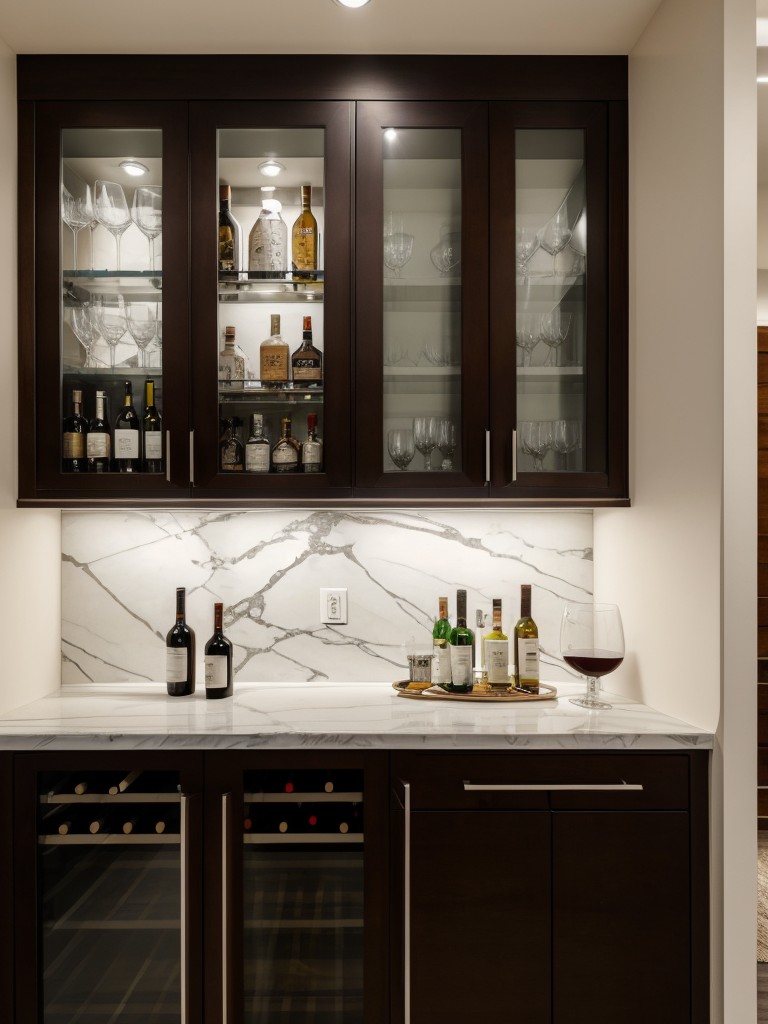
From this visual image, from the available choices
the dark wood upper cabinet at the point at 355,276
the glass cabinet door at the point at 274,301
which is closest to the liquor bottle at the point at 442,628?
the dark wood upper cabinet at the point at 355,276

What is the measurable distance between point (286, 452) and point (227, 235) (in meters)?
0.64

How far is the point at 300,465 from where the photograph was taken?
207 centimetres

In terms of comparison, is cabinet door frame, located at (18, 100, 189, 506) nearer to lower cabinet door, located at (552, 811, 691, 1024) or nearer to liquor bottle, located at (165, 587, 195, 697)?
liquor bottle, located at (165, 587, 195, 697)

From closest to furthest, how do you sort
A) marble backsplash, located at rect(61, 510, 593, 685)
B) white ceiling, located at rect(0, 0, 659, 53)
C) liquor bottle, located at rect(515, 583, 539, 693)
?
white ceiling, located at rect(0, 0, 659, 53) → liquor bottle, located at rect(515, 583, 539, 693) → marble backsplash, located at rect(61, 510, 593, 685)

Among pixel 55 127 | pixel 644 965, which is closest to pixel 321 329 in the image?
pixel 55 127

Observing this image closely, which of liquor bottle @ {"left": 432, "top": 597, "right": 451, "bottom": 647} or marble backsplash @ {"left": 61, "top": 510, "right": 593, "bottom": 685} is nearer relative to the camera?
liquor bottle @ {"left": 432, "top": 597, "right": 451, "bottom": 647}

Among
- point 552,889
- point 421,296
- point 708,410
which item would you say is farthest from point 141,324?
point 552,889

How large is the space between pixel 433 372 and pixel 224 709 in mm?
1077

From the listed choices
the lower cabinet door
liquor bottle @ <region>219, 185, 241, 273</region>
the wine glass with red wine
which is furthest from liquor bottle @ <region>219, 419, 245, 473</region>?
the lower cabinet door

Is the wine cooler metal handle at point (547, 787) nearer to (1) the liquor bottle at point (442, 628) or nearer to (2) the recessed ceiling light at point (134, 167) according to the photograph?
(1) the liquor bottle at point (442, 628)

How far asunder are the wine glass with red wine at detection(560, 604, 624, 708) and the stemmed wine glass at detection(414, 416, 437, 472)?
0.57m

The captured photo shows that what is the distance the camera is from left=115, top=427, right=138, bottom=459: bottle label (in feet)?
6.77

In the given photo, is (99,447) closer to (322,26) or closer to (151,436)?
(151,436)

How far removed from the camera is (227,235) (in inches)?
82.1
